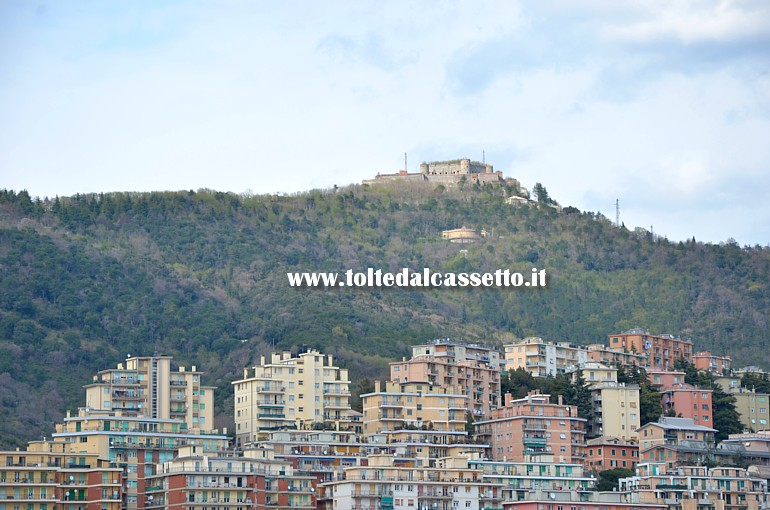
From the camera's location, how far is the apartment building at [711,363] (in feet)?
445

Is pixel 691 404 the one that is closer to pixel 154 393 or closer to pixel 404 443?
pixel 404 443

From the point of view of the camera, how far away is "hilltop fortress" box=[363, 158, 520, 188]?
195000mm

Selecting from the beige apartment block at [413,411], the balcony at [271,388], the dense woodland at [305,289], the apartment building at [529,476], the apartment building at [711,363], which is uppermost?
the dense woodland at [305,289]

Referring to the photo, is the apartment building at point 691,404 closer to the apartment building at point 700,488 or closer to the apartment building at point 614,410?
the apartment building at point 614,410

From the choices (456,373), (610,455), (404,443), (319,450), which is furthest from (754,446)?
(319,450)

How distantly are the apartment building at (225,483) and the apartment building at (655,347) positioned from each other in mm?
44876

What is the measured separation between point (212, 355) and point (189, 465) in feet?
168

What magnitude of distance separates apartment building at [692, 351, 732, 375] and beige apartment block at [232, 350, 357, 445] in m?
30.1

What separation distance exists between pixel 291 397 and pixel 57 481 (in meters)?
24.6

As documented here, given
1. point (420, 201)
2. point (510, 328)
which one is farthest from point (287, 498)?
point (420, 201)

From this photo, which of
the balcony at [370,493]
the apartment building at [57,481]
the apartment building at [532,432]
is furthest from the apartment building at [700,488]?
the apartment building at [57,481]

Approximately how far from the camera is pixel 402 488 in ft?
309

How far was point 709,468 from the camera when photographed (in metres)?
106

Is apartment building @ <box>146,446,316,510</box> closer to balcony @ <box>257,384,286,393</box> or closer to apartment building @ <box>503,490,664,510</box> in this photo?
apartment building @ <box>503,490,664,510</box>
